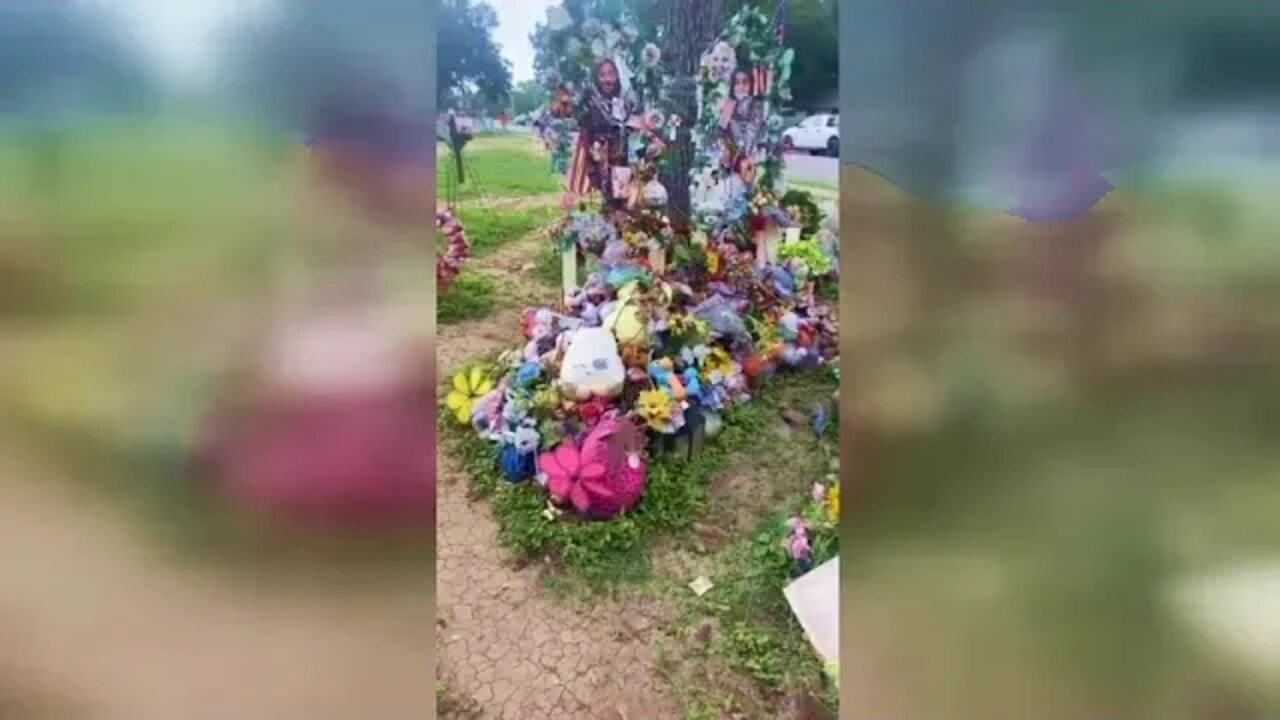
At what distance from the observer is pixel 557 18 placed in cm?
122

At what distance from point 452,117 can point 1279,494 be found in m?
1.40

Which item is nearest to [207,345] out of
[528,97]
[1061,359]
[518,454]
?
[518,454]

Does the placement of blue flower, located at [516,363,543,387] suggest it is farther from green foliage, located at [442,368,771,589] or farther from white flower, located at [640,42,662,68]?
white flower, located at [640,42,662,68]

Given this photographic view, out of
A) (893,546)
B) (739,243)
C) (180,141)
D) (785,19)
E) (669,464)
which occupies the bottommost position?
(893,546)

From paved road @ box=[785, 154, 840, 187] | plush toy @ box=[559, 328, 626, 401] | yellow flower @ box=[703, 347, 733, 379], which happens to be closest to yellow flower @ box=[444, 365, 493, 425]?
plush toy @ box=[559, 328, 626, 401]

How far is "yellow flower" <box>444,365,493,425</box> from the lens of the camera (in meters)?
1.24

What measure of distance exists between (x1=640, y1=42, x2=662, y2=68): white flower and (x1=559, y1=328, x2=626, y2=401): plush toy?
0.41m

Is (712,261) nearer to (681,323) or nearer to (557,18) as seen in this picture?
(681,323)

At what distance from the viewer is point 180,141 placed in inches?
45.3

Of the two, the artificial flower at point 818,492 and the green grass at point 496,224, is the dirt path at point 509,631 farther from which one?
the artificial flower at point 818,492

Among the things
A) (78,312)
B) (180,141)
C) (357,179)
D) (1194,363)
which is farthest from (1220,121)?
(78,312)

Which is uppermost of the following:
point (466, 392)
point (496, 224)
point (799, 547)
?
point (496, 224)

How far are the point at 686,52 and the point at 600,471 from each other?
646 mm

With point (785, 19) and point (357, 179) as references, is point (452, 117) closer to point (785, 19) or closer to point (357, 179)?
point (357, 179)
